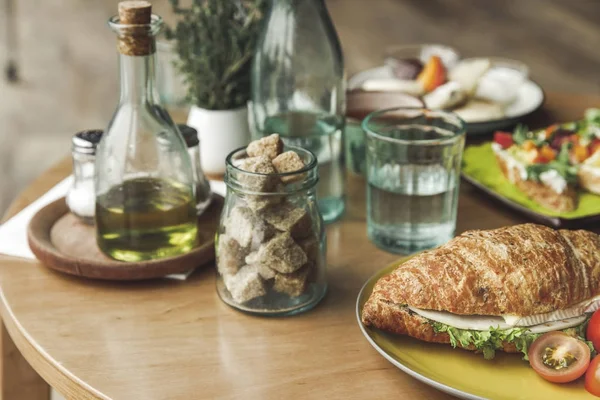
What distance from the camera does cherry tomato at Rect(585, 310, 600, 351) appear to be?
1060mm

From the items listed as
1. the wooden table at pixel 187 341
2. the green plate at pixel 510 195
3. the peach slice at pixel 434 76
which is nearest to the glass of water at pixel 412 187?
the wooden table at pixel 187 341

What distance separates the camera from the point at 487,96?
77.7 inches

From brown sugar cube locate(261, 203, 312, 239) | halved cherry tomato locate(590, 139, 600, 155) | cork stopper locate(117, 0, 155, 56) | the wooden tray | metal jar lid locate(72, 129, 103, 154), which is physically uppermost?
cork stopper locate(117, 0, 155, 56)

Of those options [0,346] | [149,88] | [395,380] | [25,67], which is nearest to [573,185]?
[395,380]

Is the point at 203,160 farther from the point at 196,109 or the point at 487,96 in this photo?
the point at 487,96

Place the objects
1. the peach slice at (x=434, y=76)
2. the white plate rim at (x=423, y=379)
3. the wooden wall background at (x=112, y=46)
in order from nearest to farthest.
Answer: the white plate rim at (x=423, y=379) → the peach slice at (x=434, y=76) → the wooden wall background at (x=112, y=46)

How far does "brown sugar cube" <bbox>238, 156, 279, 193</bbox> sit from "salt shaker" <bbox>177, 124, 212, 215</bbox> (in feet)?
1.08

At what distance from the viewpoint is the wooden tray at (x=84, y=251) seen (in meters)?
1.28

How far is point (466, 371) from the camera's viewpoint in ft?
3.44

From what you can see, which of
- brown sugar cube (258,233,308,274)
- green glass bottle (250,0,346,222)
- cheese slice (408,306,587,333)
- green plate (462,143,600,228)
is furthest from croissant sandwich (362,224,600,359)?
green glass bottle (250,0,346,222)

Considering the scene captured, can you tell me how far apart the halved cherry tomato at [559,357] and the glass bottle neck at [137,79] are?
2.20 feet

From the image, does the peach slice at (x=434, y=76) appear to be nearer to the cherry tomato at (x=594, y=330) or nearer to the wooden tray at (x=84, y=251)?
the wooden tray at (x=84, y=251)

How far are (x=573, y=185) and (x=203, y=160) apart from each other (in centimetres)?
71

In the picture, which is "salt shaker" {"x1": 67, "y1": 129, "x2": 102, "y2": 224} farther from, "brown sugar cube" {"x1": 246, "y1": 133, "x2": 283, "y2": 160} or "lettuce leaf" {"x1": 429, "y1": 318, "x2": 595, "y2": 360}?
"lettuce leaf" {"x1": 429, "y1": 318, "x2": 595, "y2": 360}
